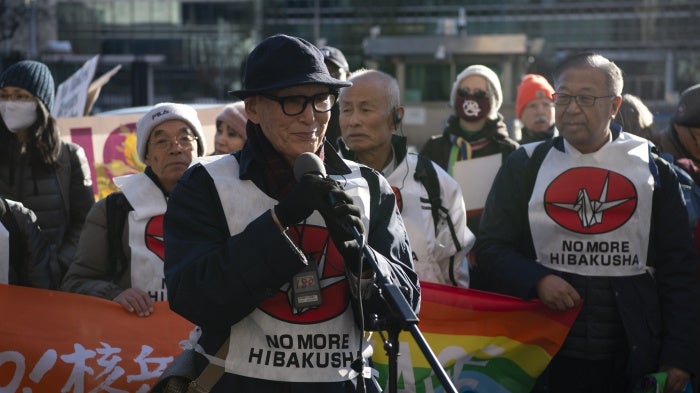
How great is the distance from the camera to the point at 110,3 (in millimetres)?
74688

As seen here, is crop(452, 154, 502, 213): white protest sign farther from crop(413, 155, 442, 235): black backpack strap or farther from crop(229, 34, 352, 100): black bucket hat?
crop(229, 34, 352, 100): black bucket hat

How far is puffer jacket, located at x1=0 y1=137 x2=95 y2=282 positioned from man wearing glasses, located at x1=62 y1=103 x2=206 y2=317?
3.88 ft

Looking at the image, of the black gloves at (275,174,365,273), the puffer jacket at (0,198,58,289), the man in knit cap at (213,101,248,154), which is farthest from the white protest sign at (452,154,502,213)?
the black gloves at (275,174,365,273)

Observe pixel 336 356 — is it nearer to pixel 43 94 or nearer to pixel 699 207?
pixel 699 207

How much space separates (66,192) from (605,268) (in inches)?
118

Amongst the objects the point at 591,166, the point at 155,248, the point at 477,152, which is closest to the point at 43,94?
the point at 155,248

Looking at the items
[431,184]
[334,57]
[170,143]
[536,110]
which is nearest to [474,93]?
[536,110]

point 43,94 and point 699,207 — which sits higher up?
point 43,94

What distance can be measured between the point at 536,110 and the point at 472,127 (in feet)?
3.30

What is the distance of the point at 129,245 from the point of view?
4680 millimetres

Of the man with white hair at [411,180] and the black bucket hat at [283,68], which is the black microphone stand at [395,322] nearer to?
the black bucket hat at [283,68]

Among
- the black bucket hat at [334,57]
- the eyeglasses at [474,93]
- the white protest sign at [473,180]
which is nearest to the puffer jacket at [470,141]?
the eyeglasses at [474,93]

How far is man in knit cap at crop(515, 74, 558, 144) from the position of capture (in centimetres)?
822

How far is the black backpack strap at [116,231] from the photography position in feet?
15.4
